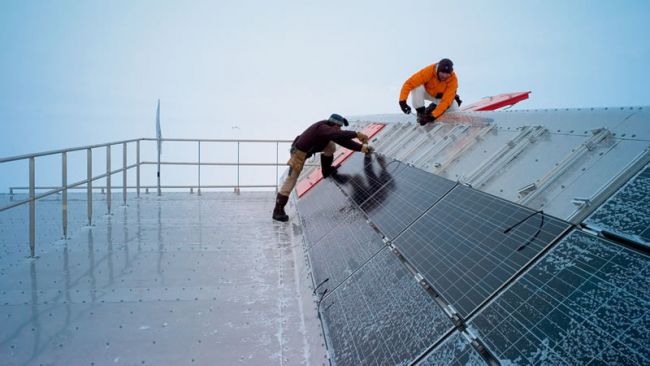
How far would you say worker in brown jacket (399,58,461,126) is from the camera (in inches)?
324

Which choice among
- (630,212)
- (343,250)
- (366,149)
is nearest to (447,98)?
(366,149)

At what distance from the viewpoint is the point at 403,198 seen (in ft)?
17.7

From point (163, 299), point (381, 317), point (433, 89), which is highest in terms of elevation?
point (433, 89)

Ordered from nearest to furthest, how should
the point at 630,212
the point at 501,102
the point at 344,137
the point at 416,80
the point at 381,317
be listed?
the point at 630,212
the point at 381,317
the point at 344,137
the point at 416,80
the point at 501,102

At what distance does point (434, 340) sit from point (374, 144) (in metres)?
6.28

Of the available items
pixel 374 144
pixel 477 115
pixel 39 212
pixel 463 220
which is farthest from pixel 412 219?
pixel 39 212

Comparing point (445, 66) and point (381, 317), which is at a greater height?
point (445, 66)

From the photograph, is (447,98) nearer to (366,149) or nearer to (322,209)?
(366,149)

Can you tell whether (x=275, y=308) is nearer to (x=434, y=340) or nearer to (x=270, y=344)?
(x=270, y=344)

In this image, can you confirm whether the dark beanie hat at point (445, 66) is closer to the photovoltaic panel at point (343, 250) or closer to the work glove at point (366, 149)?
the work glove at point (366, 149)

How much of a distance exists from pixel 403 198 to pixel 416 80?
3.94m

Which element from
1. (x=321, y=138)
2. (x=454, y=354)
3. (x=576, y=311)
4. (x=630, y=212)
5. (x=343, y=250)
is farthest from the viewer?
(x=321, y=138)

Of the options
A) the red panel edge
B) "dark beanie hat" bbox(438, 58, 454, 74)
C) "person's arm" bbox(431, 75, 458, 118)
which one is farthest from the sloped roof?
the red panel edge

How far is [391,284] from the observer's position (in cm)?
385
